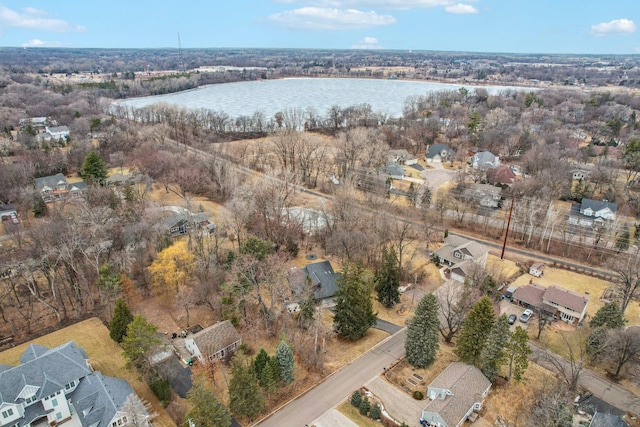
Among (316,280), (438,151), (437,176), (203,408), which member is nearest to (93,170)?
(316,280)

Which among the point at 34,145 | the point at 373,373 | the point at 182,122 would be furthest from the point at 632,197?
the point at 34,145

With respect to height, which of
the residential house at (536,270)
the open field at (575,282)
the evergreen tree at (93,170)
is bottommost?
the open field at (575,282)

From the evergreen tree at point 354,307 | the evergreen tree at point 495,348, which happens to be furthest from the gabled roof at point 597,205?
the evergreen tree at point 354,307

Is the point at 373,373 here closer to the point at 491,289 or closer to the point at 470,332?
the point at 470,332

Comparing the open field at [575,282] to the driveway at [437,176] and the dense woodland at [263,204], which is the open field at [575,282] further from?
the driveway at [437,176]

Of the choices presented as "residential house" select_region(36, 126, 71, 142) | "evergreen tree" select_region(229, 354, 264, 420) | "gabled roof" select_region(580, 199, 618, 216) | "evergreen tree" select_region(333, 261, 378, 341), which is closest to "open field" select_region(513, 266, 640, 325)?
"gabled roof" select_region(580, 199, 618, 216)

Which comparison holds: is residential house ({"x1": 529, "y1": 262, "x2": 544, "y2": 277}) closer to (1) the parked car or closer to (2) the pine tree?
(1) the parked car
